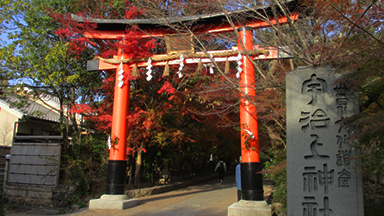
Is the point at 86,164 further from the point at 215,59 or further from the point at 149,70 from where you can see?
the point at 215,59

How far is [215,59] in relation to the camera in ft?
30.7

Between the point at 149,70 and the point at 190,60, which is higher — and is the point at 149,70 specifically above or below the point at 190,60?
below

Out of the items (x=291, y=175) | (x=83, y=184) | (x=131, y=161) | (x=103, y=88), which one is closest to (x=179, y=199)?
(x=131, y=161)

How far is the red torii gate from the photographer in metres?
8.52

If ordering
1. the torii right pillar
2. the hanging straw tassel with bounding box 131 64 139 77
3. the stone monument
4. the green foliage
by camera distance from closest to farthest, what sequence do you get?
1. the stone monument
2. the torii right pillar
3. the hanging straw tassel with bounding box 131 64 139 77
4. the green foliage

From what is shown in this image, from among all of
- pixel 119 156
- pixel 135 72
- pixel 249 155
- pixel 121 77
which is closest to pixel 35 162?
pixel 119 156

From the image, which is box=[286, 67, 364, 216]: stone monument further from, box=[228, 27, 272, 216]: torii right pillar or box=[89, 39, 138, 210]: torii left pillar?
box=[89, 39, 138, 210]: torii left pillar

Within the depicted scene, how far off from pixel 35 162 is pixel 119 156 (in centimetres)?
578

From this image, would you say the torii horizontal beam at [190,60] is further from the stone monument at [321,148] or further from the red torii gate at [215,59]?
the stone monument at [321,148]

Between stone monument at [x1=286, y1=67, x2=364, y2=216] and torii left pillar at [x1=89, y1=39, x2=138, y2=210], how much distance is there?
5.82m

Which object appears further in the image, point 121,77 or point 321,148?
point 121,77

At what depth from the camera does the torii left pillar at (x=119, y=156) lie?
9.45m

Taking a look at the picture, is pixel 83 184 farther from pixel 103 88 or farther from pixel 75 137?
pixel 103 88

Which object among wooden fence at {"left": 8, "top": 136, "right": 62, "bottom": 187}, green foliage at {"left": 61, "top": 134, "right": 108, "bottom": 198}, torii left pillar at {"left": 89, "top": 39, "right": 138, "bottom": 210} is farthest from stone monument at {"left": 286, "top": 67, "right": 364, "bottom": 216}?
wooden fence at {"left": 8, "top": 136, "right": 62, "bottom": 187}
